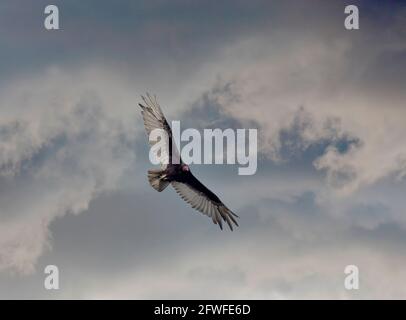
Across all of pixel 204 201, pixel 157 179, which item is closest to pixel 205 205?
pixel 204 201

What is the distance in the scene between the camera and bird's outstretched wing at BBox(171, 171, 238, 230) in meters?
27.2

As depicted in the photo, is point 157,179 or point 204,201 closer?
point 157,179

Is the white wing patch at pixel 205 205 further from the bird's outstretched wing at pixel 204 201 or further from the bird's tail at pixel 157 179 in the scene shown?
the bird's tail at pixel 157 179

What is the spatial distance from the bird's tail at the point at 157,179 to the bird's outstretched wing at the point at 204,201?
5.00ft

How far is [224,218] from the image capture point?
27359 mm

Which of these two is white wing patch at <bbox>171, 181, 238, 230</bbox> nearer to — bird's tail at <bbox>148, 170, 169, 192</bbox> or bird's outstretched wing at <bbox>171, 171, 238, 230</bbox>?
bird's outstretched wing at <bbox>171, 171, 238, 230</bbox>

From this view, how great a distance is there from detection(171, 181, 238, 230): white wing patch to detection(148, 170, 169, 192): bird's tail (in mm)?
1631

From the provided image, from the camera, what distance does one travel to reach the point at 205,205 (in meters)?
27.7

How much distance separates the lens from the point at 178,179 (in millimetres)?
26672

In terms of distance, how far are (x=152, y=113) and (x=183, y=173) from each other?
3076 mm

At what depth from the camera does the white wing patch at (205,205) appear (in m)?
27.3

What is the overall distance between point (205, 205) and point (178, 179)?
1901mm

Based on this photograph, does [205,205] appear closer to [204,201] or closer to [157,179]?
[204,201]
